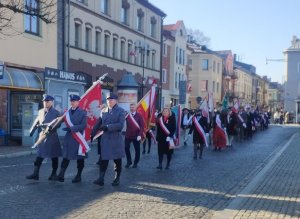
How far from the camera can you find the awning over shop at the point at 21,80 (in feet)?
64.6

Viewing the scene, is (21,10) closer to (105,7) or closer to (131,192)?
(131,192)

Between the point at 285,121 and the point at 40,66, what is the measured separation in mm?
46529

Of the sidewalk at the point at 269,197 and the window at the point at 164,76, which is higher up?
the window at the point at 164,76

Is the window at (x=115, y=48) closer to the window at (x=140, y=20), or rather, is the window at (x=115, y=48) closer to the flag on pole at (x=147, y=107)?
the window at (x=140, y=20)

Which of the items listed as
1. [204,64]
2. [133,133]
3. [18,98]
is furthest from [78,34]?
[204,64]

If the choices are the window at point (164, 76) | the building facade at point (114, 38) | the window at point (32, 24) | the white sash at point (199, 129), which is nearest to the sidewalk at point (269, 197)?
the white sash at point (199, 129)

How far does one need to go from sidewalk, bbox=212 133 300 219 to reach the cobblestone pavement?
262 millimetres

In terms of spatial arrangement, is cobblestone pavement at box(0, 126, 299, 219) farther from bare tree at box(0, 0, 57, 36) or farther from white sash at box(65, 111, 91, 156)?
bare tree at box(0, 0, 57, 36)

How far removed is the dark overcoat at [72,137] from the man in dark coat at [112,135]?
442 millimetres

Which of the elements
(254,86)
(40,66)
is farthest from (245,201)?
(254,86)

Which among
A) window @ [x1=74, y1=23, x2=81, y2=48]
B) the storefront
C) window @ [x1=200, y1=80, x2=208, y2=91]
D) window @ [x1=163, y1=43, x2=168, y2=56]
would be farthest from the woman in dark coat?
window @ [x1=200, y1=80, x2=208, y2=91]

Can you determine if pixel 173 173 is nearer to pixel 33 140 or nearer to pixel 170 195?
pixel 170 195

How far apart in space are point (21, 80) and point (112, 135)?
39.4 feet

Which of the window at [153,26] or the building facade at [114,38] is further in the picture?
the window at [153,26]
